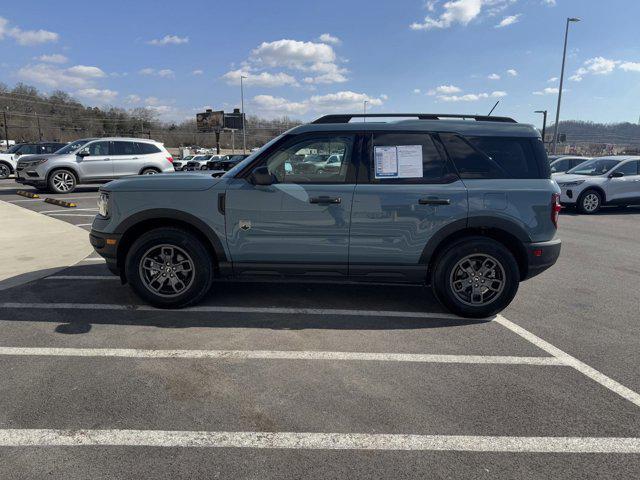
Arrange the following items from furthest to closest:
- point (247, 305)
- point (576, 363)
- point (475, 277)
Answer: point (247, 305), point (475, 277), point (576, 363)

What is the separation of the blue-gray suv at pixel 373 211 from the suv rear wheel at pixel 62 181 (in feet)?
39.8

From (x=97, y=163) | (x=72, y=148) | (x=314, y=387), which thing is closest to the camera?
(x=314, y=387)

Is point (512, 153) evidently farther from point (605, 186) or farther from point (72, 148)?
point (72, 148)

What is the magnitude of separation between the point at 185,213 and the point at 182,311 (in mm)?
1010

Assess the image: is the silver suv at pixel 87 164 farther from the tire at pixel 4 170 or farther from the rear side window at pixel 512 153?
the rear side window at pixel 512 153

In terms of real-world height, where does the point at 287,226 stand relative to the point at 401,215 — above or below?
below

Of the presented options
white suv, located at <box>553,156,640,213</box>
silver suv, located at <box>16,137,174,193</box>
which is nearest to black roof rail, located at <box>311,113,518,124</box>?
white suv, located at <box>553,156,640,213</box>

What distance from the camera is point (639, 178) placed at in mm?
13125

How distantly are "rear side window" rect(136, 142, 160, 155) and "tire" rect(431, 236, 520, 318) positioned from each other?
539 inches

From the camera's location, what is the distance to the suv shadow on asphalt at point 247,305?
4.32 metres

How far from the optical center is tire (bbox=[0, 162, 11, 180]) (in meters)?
21.6

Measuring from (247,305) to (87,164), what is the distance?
1266 cm

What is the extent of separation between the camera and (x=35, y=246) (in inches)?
292

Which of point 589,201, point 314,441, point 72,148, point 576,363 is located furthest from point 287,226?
point 72,148
